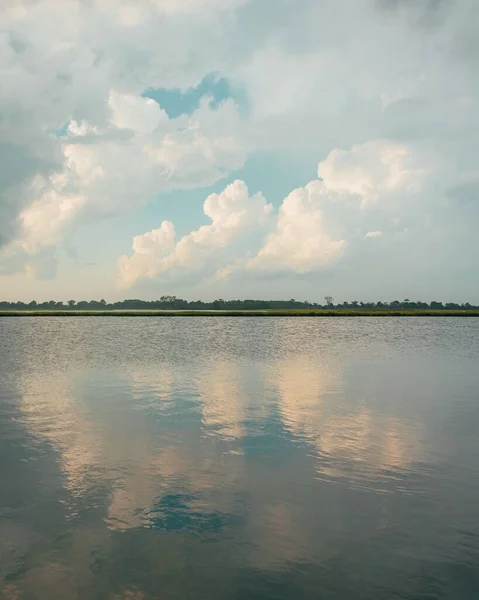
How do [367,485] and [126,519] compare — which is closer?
[126,519]

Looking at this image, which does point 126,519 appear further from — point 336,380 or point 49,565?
point 336,380

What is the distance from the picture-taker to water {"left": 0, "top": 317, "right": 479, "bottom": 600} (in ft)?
32.6

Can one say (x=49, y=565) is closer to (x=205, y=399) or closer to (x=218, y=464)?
(x=218, y=464)

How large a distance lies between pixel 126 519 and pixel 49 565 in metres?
2.45

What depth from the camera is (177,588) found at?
9.54 metres

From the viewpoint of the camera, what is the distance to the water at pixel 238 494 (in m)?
9.95

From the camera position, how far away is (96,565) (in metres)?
10.3

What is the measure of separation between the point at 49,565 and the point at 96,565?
3.22ft

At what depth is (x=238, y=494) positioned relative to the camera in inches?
567

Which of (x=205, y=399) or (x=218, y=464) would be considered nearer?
(x=218, y=464)

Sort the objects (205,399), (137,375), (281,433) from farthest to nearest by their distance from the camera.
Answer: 1. (137,375)
2. (205,399)
3. (281,433)

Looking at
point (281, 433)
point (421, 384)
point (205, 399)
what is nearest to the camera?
point (281, 433)

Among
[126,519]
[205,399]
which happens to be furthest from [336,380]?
[126,519]

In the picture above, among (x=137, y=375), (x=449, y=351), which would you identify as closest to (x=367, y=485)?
(x=137, y=375)
